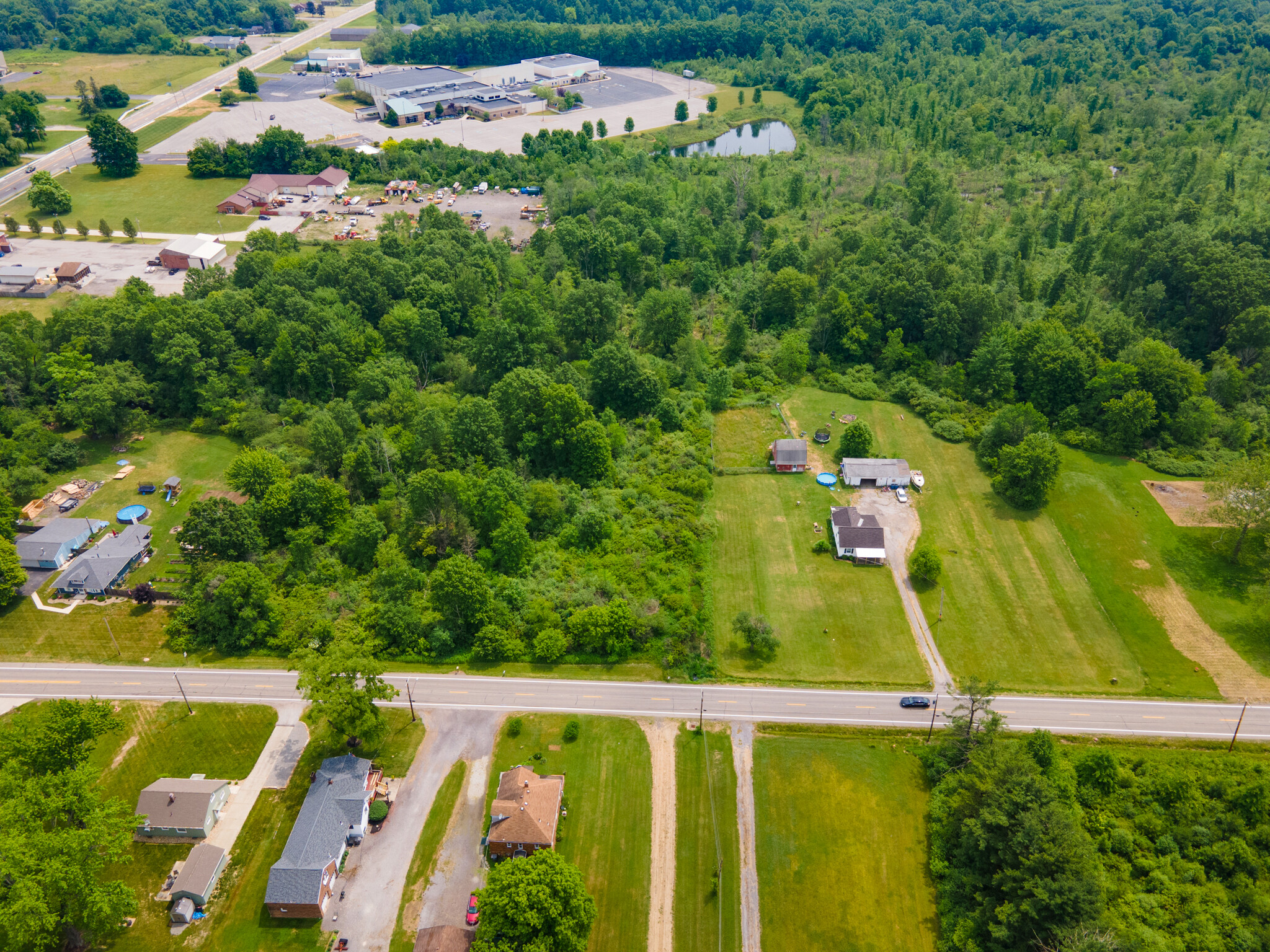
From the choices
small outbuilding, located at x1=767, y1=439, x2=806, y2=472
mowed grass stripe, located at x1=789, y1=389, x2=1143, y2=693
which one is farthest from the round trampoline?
mowed grass stripe, located at x1=789, y1=389, x2=1143, y2=693

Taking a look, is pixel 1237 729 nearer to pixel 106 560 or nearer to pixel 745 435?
pixel 745 435

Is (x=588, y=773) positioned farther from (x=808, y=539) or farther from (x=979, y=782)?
(x=808, y=539)

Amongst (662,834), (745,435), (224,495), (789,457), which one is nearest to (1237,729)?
(662,834)

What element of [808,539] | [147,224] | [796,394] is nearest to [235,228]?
[147,224]

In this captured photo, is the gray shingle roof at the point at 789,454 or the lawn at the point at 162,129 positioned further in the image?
the lawn at the point at 162,129

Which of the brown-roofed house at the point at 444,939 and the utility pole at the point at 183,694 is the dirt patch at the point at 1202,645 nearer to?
the brown-roofed house at the point at 444,939

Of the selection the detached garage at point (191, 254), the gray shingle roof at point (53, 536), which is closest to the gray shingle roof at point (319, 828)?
the gray shingle roof at point (53, 536)

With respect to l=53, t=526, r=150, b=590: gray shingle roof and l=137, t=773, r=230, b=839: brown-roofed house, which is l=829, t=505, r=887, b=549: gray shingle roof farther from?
l=53, t=526, r=150, b=590: gray shingle roof
